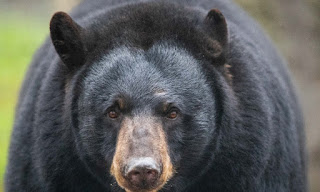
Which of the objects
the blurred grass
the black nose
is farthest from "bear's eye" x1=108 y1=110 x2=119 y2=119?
the blurred grass

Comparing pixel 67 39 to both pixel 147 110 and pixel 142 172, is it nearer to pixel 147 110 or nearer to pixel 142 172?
pixel 147 110

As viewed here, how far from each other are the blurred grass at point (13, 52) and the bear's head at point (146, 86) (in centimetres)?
687

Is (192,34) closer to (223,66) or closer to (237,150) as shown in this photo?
(223,66)

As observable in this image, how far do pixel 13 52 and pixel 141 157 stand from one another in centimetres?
1478

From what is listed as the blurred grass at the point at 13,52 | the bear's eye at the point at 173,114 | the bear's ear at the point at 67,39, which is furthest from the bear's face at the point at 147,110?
the blurred grass at the point at 13,52

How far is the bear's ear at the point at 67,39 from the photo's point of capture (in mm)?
6383

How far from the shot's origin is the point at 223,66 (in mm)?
6570

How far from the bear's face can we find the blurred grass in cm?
698

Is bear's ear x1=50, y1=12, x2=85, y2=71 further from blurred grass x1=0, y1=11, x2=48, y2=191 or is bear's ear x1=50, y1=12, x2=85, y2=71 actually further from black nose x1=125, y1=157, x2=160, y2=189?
blurred grass x1=0, y1=11, x2=48, y2=191

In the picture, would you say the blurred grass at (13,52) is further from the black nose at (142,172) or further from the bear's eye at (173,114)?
the black nose at (142,172)

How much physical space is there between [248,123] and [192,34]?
814 mm

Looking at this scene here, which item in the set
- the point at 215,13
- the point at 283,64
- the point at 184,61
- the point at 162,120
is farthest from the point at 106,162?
the point at 283,64

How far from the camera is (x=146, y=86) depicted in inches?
243

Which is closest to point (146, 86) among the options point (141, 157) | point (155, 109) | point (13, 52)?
point (155, 109)
